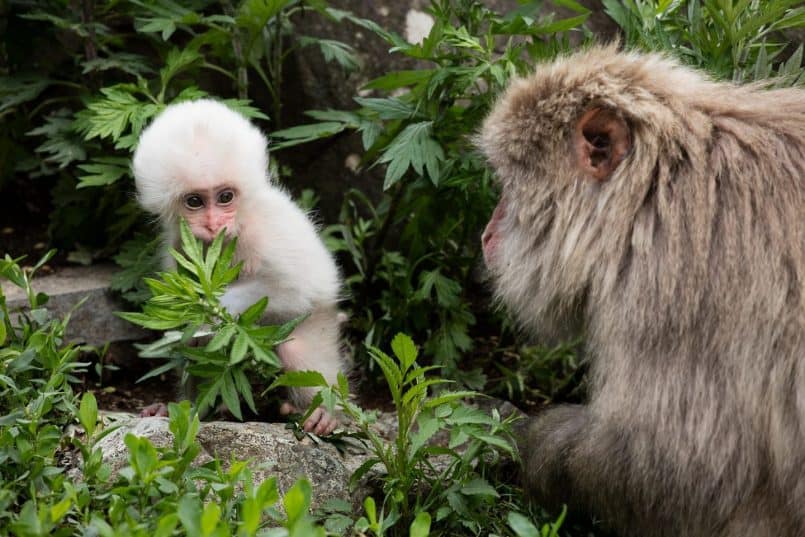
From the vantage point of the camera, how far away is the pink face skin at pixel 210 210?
4.29m

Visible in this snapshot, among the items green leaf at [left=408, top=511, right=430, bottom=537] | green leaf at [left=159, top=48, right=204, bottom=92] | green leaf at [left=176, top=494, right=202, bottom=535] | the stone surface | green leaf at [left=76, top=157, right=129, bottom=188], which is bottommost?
the stone surface

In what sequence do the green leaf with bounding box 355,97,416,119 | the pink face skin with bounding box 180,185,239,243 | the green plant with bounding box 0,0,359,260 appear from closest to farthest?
the pink face skin with bounding box 180,185,239,243, the green leaf with bounding box 355,97,416,119, the green plant with bounding box 0,0,359,260

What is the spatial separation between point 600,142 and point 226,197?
1676 mm

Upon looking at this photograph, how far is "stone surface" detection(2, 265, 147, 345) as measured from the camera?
5.26m

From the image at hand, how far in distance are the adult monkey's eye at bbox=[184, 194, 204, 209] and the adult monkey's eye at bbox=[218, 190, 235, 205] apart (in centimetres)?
8

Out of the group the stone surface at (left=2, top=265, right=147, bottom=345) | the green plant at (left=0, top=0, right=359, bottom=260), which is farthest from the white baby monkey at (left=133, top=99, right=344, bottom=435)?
the stone surface at (left=2, top=265, right=147, bottom=345)

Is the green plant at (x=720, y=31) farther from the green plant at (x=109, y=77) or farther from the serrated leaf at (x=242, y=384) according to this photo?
the serrated leaf at (x=242, y=384)

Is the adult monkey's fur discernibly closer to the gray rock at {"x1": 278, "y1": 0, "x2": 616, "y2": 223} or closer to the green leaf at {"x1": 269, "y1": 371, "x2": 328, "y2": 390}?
the green leaf at {"x1": 269, "y1": 371, "x2": 328, "y2": 390}

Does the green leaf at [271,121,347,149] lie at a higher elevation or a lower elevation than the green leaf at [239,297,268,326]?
higher

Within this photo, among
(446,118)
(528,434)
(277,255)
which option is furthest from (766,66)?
(277,255)

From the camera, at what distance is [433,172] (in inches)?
177

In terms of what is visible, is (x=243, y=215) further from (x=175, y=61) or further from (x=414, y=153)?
(x=175, y=61)

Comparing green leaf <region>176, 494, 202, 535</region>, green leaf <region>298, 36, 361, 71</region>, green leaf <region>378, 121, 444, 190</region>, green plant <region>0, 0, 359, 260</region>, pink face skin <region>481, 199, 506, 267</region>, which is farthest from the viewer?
green leaf <region>298, 36, 361, 71</region>

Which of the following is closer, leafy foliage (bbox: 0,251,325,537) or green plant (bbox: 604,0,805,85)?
leafy foliage (bbox: 0,251,325,537)
